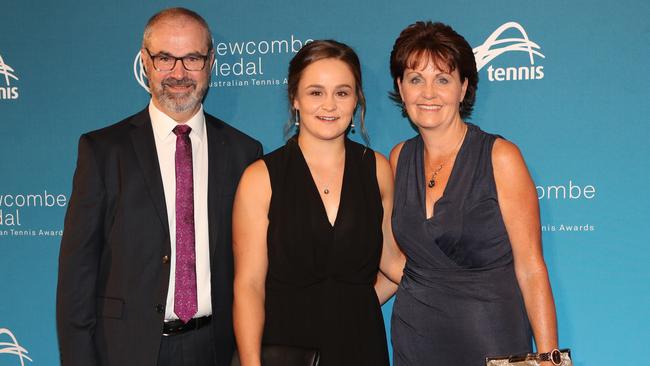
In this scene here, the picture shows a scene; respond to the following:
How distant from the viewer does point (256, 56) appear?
319cm

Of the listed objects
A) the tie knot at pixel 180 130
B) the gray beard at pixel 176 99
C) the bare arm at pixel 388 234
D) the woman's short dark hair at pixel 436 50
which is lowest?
the bare arm at pixel 388 234

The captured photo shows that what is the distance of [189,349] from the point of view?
2.48 m

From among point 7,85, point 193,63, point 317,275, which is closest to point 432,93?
point 317,275

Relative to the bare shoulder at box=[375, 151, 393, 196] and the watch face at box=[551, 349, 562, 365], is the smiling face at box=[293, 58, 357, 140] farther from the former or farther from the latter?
the watch face at box=[551, 349, 562, 365]

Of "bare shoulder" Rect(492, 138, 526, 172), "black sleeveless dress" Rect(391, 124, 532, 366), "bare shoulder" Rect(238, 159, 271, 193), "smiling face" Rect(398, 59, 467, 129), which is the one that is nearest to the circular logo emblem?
"bare shoulder" Rect(238, 159, 271, 193)

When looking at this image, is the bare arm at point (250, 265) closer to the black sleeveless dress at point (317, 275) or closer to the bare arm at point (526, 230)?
the black sleeveless dress at point (317, 275)

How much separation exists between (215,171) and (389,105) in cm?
95

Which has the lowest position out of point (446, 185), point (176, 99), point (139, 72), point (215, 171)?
point (446, 185)

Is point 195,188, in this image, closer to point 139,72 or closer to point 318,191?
point 318,191

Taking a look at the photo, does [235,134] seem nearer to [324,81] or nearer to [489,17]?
[324,81]

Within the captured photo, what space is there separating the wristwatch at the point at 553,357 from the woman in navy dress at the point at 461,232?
13cm

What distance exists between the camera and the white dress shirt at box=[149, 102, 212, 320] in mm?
2467

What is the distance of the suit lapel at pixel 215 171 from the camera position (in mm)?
2512

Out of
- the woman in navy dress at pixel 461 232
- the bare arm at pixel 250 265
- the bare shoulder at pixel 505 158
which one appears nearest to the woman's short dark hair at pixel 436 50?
the woman in navy dress at pixel 461 232
